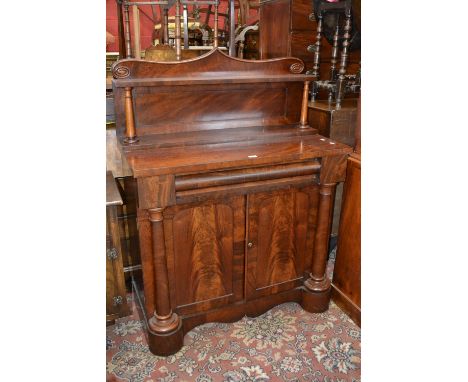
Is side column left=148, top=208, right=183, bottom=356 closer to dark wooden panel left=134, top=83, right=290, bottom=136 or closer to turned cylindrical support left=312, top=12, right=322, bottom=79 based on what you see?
dark wooden panel left=134, top=83, right=290, bottom=136

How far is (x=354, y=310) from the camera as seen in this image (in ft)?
6.64

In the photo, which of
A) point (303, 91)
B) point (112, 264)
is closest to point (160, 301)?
point (112, 264)

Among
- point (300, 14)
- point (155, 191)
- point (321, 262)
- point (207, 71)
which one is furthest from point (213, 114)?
point (300, 14)

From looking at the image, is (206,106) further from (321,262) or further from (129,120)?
(321,262)

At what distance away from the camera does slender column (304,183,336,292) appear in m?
1.85

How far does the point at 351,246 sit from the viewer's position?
200 cm

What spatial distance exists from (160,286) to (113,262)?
334 millimetres

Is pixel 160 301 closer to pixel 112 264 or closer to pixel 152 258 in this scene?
pixel 152 258

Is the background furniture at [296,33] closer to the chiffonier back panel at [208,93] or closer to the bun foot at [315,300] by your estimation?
the chiffonier back panel at [208,93]

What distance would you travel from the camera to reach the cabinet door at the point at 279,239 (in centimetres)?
178

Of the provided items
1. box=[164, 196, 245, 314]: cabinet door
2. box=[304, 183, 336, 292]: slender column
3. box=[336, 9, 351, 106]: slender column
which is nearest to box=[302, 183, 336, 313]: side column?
box=[304, 183, 336, 292]: slender column

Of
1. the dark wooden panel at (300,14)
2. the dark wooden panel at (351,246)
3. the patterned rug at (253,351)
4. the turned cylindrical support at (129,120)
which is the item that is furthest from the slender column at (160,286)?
the dark wooden panel at (300,14)

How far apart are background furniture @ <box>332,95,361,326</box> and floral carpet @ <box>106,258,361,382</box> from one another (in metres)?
0.10
